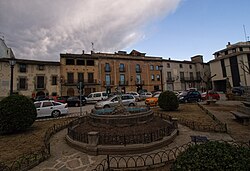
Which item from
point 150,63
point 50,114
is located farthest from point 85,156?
point 150,63

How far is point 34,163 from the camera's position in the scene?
434 centimetres

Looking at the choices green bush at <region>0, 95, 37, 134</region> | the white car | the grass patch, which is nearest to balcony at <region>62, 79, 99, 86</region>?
the white car

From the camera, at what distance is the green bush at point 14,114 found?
23.9ft

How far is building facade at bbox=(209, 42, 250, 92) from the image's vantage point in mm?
32312

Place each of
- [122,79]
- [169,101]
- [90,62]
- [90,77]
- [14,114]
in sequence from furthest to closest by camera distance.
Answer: [122,79] < [90,62] < [90,77] < [169,101] < [14,114]

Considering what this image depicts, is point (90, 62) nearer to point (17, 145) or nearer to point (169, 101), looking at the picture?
point (169, 101)

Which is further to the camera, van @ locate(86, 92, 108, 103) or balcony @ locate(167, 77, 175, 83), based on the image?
balcony @ locate(167, 77, 175, 83)

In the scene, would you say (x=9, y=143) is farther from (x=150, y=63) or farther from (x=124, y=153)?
(x=150, y=63)

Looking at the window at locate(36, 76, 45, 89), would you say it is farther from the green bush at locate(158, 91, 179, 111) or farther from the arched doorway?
the green bush at locate(158, 91, 179, 111)

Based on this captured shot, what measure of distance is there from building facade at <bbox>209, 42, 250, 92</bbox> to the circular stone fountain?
32.8m

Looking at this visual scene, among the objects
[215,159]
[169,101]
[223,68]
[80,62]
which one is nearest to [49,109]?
[169,101]

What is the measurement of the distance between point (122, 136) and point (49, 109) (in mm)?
9838

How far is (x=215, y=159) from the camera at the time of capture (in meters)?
2.26

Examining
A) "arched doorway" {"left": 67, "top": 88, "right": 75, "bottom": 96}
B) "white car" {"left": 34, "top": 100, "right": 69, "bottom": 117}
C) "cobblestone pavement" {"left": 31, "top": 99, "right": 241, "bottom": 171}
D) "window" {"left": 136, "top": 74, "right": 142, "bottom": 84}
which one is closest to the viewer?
"cobblestone pavement" {"left": 31, "top": 99, "right": 241, "bottom": 171}
